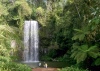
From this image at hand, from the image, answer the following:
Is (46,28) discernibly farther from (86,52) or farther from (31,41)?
(86,52)

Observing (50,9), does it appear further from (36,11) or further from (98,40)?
(98,40)

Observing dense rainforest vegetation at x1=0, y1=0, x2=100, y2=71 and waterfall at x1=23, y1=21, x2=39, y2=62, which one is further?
waterfall at x1=23, y1=21, x2=39, y2=62

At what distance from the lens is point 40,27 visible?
29.2 m

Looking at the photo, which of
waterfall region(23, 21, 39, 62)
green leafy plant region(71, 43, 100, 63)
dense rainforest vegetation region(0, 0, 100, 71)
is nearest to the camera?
green leafy plant region(71, 43, 100, 63)

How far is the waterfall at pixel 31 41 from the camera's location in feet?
89.6

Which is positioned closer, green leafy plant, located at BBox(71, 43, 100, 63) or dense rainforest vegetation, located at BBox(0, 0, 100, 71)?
green leafy plant, located at BBox(71, 43, 100, 63)

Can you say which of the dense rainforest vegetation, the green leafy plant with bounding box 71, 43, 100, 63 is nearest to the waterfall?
the dense rainforest vegetation

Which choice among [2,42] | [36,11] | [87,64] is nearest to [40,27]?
[36,11]

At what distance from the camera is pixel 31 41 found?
2838cm

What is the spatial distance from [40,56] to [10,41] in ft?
14.5

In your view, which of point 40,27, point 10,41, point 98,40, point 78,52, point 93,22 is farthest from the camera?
point 40,27

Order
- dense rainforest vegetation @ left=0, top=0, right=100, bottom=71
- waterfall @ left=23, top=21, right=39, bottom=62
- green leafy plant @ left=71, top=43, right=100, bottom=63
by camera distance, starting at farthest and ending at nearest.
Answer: waterfall @ left=23, top=21, right=39, bottom=62 < dense rainforest vegetation @ left=0, top=0, right=100, bottom=71 < green leafy plant @ left=71, top=43, right=100, bottom=63

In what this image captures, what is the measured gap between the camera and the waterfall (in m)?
27.3

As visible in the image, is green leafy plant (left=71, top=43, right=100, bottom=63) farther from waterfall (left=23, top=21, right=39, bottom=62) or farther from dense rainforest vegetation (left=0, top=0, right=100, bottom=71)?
waterfall (left=23, top=21, right=39, bottom=62)
